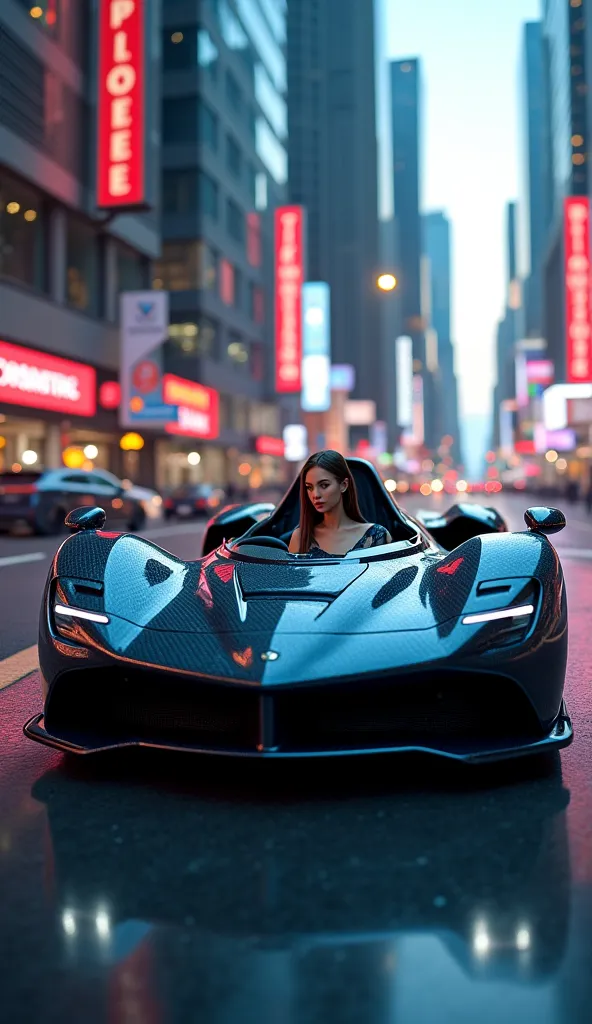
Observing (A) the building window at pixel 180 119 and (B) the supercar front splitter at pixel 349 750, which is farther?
(A) the building window at pixel 180 119

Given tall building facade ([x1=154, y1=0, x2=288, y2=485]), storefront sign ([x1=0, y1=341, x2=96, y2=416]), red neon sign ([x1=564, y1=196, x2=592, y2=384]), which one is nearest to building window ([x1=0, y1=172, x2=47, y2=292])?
storefront sign ([x1=0, y1=341, x2=96, y2=416])

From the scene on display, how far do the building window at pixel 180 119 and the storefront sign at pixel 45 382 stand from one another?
2041 centimetres

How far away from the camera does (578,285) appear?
48000 mm

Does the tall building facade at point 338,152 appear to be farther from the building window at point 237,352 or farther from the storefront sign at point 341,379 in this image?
the building window at point 237,352

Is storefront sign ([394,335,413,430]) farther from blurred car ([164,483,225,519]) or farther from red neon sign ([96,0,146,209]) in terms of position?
blurred car ([164,483,225,519])

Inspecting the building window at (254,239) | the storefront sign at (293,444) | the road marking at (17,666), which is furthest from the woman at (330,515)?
the storefront sign at (293,444)

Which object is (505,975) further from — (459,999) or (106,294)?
(106,294)

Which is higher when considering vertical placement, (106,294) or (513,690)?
(106,294)

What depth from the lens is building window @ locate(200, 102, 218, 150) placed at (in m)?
44.5

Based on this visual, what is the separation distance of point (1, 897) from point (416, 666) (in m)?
1.26

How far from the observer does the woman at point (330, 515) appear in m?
4.23

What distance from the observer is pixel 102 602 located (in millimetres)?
3162

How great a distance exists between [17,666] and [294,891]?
10.9ft

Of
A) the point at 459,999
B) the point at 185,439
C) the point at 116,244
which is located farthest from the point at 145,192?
the point at 459,999
